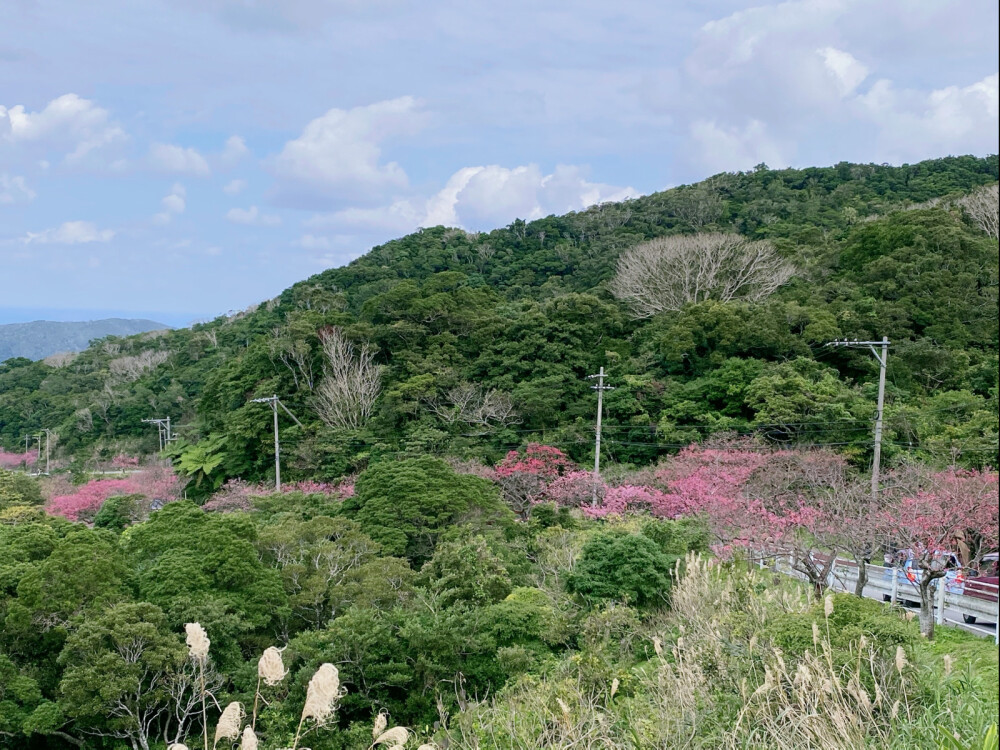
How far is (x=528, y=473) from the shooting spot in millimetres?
18016

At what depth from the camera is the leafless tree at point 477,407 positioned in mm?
21141

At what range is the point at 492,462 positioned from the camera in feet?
66.0

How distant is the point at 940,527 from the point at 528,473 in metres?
10.8

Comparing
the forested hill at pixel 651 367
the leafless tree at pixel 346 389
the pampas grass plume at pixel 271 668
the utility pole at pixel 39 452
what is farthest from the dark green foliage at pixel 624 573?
the utility pole at pixel 39 452

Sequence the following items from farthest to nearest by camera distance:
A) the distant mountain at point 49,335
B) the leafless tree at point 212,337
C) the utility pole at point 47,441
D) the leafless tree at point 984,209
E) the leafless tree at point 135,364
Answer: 1. the distant mountain at point 49,335
2. the leafless tree at point 212,337
3. the leafless tree at point 135,364
4. the utility pole at point 47,441
5. the leafless tree at point 984,209

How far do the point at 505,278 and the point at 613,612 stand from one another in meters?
28.9

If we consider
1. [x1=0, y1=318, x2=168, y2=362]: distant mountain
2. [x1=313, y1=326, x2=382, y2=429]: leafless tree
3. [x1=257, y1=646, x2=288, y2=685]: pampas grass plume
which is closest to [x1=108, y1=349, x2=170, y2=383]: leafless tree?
[x1=313, y1=326, x2=382, y2=429]: leafless tree

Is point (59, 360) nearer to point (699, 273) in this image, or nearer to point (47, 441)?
point (47, 441)

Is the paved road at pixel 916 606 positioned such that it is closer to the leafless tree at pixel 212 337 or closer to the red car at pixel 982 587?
the red car at pixel 982 587

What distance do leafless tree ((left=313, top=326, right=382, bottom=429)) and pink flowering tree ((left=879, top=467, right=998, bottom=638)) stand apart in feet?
54.9

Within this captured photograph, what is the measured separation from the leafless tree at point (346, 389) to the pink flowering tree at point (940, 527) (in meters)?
16.7

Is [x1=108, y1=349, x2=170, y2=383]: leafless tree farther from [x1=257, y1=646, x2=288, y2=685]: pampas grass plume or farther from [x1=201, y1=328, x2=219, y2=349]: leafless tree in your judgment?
[x1=257, y1=646, x2=288, y2=685]: pampas grass plume

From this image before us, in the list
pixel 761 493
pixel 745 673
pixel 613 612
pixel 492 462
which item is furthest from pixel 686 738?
pixel 492 462

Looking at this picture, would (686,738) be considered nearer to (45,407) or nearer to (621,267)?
(621,267)
